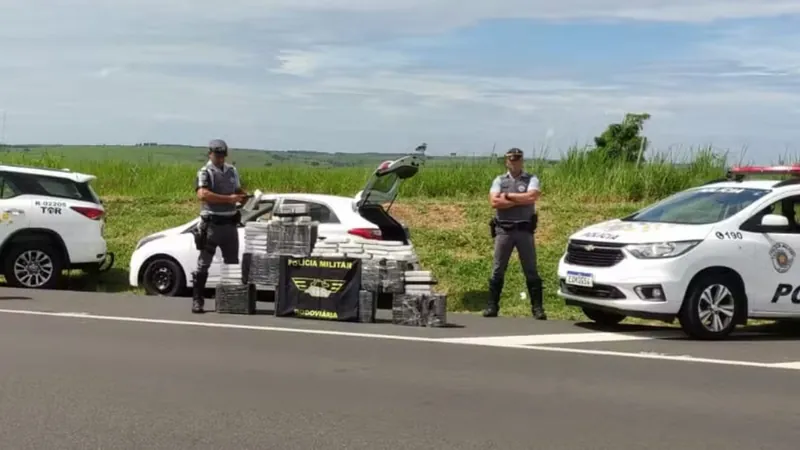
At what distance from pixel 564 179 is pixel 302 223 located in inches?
430

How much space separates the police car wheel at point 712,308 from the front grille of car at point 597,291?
0.67m

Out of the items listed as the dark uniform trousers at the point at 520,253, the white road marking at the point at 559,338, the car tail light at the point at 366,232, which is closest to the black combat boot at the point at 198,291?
the car tail light at the point at 366,232

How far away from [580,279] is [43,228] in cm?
786

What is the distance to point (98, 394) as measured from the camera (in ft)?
26.1

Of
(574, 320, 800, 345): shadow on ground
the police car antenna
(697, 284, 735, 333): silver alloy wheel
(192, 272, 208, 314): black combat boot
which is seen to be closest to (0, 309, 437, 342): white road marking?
(192, 272, 208, 314): black combat boot

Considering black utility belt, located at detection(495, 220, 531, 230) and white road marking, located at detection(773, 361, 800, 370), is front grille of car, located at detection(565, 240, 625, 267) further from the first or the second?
white road marking, located at detection(773, 361, 800, 370)

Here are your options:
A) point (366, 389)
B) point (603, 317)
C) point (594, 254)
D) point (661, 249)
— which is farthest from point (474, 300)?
point (366, 389)

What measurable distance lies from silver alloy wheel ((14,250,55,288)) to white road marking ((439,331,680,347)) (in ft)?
23.5

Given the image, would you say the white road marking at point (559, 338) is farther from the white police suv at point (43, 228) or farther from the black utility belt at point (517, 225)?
the white police suv at point (43, 228)

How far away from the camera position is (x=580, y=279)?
11773 mm

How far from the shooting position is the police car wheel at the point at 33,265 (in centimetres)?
1556

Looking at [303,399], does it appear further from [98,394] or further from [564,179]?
[564,179]

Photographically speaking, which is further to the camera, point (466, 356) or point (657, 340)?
point (657, 340)

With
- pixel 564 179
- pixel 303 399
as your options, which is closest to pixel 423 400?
pixel 303 399
